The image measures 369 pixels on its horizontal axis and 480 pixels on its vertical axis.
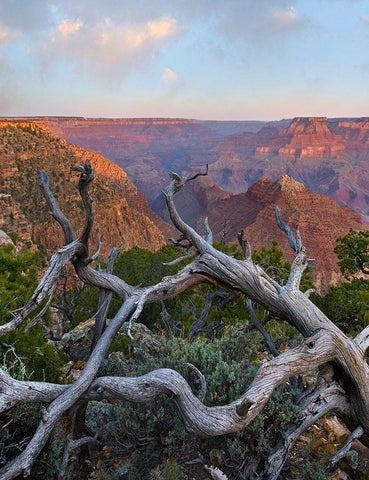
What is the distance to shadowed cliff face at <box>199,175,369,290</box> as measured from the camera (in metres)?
54.5

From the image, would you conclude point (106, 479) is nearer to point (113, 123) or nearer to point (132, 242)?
point (132, 242)

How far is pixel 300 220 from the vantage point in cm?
6072

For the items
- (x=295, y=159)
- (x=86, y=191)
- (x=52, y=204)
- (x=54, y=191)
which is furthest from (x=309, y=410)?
(x=295, y=159)

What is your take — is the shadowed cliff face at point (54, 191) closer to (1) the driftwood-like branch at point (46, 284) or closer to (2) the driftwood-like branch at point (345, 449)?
(1) the driftwood-like branch at point (46, 284)

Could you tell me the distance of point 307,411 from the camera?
4.82 m

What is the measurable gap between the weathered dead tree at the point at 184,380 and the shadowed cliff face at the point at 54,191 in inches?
1099

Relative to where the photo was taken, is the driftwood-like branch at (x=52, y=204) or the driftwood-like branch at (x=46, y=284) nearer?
the driftwood-like branch at (x=46, y=284)

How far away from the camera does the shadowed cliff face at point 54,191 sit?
139 feet

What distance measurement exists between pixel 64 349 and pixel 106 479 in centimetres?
427

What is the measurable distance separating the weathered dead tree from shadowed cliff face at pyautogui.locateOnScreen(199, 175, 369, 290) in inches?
1796

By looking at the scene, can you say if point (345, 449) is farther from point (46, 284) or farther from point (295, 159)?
point (295, 159)

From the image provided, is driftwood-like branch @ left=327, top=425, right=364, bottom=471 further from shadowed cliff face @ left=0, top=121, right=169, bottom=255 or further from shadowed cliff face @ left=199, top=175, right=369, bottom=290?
shadowed cliff face @ left=199, top=175, right=369, bottom=290

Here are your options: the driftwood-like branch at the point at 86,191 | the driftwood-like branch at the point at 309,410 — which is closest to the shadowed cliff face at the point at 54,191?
the driftwood-like branch at the point at 86,191

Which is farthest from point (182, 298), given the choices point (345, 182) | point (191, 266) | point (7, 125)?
point (345, 182)
